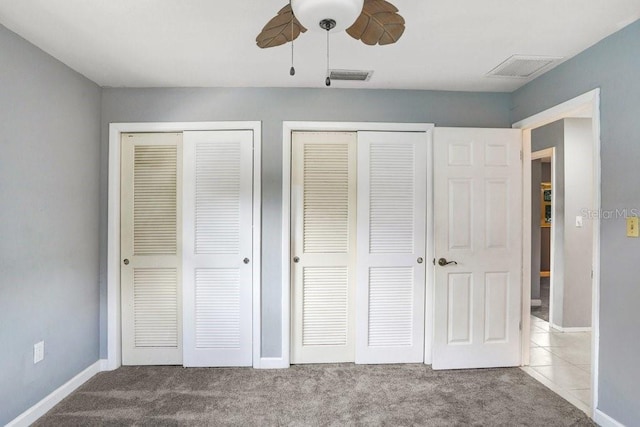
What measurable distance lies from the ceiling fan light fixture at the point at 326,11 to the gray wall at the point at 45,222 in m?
1.96

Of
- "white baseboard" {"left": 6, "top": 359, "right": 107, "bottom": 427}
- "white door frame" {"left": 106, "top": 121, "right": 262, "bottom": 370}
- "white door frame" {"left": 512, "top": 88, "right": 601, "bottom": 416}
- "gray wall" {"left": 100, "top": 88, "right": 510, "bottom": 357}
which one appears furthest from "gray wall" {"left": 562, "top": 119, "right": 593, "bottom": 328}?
"white baseboard" {"left": 6, "top": 359, "right": 107, "bottom": 427}

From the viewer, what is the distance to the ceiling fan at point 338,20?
108cm

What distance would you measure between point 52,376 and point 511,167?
3.86 meters

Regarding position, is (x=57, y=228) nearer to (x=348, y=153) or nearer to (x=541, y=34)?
(x=348, y=153)

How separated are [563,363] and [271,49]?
11.7ft

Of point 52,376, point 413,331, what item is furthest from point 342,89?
point 52,376

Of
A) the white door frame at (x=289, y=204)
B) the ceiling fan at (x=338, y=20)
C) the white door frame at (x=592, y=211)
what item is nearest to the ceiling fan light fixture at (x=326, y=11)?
the ceiling fan at (x=338, y=20)

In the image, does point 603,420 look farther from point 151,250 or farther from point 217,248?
point 151,250

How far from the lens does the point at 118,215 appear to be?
2863 millimetres

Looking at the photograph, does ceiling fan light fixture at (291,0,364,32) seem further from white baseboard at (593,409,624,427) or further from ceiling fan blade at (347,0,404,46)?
white baseboard at (593,409,624,427)

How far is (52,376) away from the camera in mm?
2314

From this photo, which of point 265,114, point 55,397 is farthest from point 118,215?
point 265,114

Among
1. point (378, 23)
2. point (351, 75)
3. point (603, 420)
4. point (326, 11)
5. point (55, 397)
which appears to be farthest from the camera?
point (351, 75)

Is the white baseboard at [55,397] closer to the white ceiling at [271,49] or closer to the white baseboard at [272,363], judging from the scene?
the white baseboard at [272,363]
